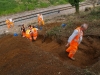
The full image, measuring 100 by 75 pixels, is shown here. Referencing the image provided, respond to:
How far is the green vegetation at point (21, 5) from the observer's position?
33.9 m

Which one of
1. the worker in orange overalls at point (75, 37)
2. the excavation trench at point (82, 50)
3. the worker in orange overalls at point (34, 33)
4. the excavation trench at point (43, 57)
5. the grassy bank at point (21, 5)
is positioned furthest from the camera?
the grassy bank at point (21, 5)

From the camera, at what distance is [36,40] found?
56.3 ft

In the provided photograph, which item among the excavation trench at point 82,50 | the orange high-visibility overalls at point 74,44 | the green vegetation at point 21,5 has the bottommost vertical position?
the excavation trench at point 82,50

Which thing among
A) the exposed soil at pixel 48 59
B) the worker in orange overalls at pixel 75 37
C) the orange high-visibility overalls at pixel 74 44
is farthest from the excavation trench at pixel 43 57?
the worker in orange overalls at pixel 75 37

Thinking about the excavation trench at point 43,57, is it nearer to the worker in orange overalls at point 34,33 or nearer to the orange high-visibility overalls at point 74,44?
the orange high-visibility overalls at point 74,44

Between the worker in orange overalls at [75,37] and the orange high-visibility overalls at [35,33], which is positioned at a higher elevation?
the worker in orange overalls at [75,37]

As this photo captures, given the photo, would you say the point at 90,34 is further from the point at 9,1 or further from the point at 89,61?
the point at 9,1

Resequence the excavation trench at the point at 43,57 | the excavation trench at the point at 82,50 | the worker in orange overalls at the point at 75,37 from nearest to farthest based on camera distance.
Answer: the excavation trench at the point at 43,57
the worker in orange overalls at the point at 75,37
the excavation trench at the point at 82,50

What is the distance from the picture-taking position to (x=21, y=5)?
35469 mm

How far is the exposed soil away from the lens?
1010cm

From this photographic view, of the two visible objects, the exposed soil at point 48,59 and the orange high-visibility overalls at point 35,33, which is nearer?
the exposed soil at point 48,59

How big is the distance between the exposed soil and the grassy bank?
1928 centimetres

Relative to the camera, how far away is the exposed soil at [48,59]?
1010 cm

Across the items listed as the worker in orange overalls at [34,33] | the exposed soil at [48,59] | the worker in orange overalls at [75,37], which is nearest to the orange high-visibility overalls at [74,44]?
the worker in orange overalls at [75,37]
